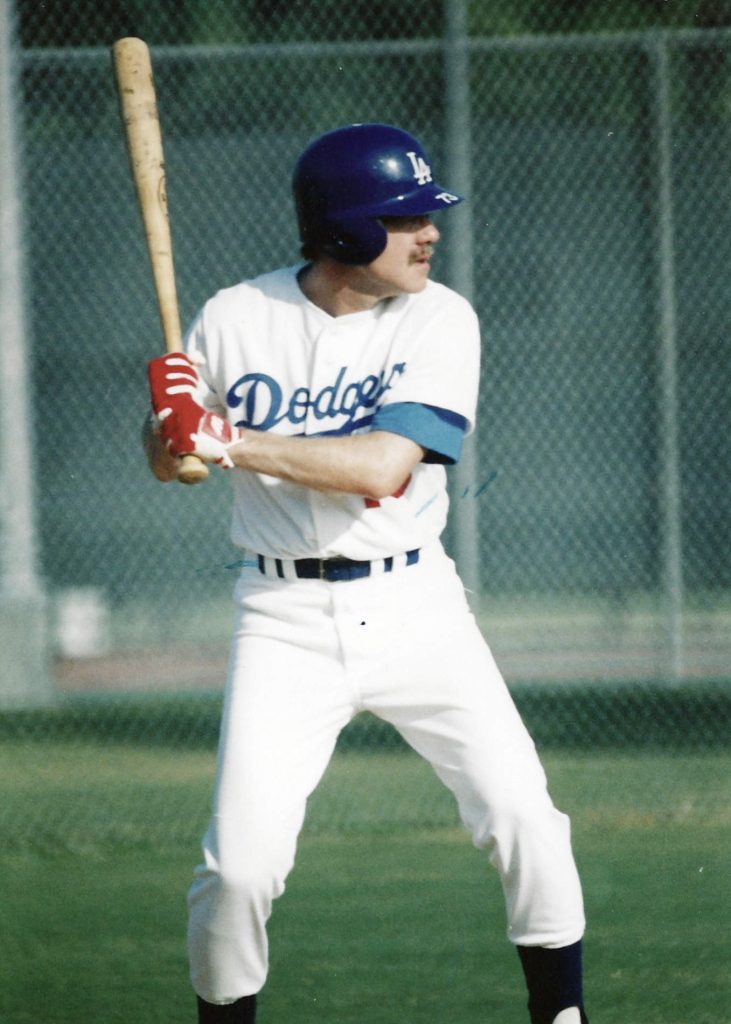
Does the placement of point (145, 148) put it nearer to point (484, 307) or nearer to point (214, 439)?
point (214, 439)

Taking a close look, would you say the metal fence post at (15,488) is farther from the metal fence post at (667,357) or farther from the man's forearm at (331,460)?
the man's forearm at (331,460)

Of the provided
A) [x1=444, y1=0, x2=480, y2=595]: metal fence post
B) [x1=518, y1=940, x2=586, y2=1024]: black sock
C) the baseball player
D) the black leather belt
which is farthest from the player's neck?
[x1=444, y1=0, x2=480, y2=595]: metal fence post

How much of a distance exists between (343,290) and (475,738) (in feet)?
2.85

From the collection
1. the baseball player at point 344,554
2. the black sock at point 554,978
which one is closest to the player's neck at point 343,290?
the baseball player at point 344,554

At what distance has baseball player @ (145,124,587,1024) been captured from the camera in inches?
116

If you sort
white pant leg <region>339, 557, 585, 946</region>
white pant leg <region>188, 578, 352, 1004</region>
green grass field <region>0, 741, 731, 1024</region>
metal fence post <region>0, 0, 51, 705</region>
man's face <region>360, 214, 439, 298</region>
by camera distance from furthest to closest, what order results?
metal fence post <region>0, 0, 51, 705</region> < green grass field <region>0, 741, 731, 1024</region> < man's face <region>360, 214, 439, 298</region> < white pant leg <region>339, 557, 585, 946</region> < white pant leg <region>188, 578, 352, 1004</region>

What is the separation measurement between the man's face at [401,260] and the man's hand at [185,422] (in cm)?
42

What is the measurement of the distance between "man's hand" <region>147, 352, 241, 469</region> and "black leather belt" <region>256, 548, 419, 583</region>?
275 millimetres

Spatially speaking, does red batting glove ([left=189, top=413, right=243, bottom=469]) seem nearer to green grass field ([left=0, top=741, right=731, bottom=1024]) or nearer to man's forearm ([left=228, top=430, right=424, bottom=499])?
man's forearm ([left=228, top=430, right=424, bottom=499])

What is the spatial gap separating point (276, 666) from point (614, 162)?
4.44m

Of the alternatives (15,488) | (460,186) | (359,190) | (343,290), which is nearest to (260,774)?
(343,290)

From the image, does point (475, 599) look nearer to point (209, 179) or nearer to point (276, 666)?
point (209, 179)

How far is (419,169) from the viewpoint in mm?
3242

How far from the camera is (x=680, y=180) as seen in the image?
6953 mm
